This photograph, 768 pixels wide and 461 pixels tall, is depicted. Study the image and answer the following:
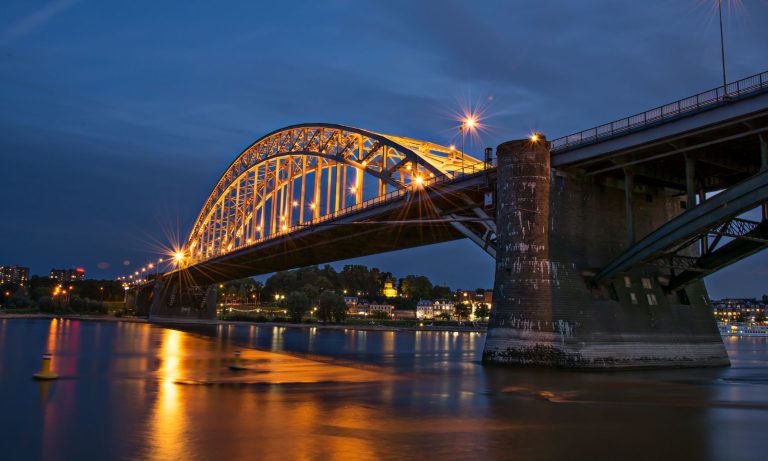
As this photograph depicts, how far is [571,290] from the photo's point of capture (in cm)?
2984

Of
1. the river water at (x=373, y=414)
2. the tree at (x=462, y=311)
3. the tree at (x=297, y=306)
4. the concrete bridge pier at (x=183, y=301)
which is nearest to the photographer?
the river water at (x=373, y=414)

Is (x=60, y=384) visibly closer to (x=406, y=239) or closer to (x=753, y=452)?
(x=753, y=452)

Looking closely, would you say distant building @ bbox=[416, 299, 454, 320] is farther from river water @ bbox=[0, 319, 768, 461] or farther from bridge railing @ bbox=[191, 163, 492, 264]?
river water @ bbox=[0, 319, 768, 461]

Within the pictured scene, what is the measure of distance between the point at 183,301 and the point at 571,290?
95523 millimetres

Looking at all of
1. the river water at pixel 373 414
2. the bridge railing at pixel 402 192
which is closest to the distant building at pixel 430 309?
the bridge railing at pixel 402 192

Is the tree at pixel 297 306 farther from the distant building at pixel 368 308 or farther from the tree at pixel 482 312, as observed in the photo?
the distant building at pixel 368 308

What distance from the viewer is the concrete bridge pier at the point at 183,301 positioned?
4460 inches

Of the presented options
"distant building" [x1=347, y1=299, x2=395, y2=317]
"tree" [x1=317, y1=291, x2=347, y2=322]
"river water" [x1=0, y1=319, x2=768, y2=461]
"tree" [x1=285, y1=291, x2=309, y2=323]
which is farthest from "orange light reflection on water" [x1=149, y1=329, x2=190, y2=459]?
"distant building" [x1=347, y1=299, x2=395, y2=317]

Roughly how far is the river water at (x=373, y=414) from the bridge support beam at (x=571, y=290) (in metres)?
2.02

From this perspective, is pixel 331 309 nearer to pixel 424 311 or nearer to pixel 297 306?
pixel 297 306

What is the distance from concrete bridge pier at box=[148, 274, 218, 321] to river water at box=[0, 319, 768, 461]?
86685 mm

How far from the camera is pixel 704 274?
32344 millimetres

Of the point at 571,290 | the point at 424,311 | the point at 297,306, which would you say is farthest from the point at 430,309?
the point at 571,290

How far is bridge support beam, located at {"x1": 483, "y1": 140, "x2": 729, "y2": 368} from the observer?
29.2 metres
